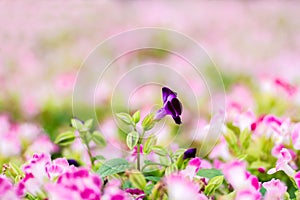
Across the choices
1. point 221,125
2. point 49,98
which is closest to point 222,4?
point 49,98

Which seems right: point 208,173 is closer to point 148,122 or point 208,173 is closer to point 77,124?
point 148,122

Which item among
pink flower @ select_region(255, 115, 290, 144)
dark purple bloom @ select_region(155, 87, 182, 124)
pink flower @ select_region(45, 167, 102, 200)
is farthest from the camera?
pink flower @ select_region(255, 115, 290, 144)

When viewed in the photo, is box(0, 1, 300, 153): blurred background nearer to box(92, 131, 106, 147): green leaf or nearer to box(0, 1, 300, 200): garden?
box(0, 1, 300, 200): garden

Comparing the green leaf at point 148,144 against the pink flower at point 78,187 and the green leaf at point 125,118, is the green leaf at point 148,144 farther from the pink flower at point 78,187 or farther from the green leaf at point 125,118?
the pink flower at point 78,187

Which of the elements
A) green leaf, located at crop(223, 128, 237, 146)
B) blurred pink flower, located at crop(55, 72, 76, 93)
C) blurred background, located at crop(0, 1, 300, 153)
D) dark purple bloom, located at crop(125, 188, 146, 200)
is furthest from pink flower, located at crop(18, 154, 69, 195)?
blurred pink flower, located at crop(55, 72, 76, 93)

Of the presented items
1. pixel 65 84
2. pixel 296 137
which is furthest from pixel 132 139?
pixel 65 84

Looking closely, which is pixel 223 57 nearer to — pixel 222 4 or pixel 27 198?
pixel 222 4
